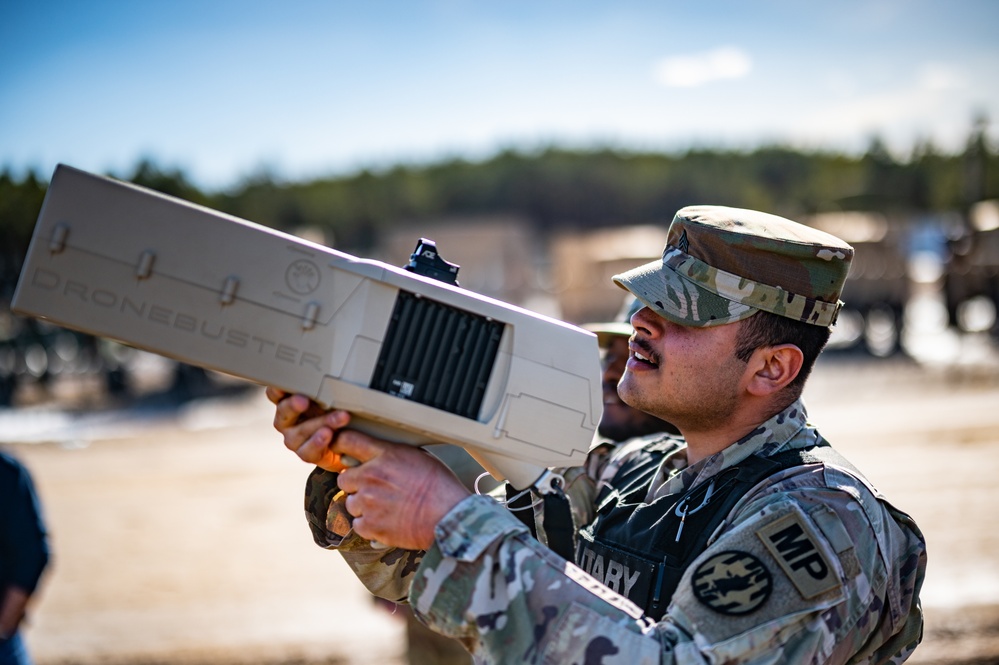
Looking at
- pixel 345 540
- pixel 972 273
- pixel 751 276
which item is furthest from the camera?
pixel 972 273

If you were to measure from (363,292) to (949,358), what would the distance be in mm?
17041

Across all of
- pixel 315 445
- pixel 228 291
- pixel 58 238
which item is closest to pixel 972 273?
pixel 315 445

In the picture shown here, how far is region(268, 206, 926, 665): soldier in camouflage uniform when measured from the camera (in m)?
1.37

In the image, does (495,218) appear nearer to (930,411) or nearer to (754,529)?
(930,411)

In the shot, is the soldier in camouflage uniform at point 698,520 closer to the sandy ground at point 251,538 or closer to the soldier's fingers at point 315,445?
the soldier's fingers at point 315,445

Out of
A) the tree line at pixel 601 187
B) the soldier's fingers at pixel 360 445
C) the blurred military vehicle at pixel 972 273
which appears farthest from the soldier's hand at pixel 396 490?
the tree line at pixel 601 187

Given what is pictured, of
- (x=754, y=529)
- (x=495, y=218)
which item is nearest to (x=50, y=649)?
(x=754, y=529)

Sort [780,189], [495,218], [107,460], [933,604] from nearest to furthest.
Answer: [933,604] < [107,460] < [495,218] < [780,189]

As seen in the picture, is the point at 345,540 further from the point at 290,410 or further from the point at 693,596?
the point at 693,596

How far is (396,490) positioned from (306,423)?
8.5 inches

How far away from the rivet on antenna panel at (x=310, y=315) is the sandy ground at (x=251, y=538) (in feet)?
13.0

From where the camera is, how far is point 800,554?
1425 millimetres

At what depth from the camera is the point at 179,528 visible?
811 cm

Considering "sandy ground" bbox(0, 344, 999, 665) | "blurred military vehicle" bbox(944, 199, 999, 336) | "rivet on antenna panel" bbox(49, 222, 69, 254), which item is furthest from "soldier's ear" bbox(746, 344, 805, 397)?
Answer: "blurred military vehicle" bbox(944, 199, 999, 336)
